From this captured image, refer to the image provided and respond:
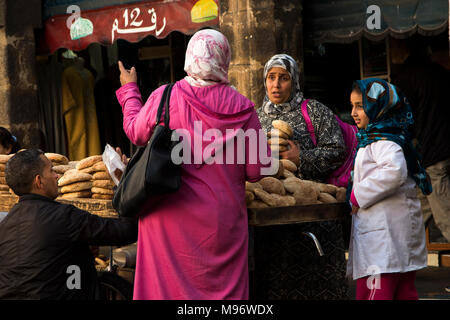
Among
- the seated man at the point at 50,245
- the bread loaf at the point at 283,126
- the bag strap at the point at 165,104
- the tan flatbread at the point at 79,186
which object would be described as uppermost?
the bag strap at the point at 165,104

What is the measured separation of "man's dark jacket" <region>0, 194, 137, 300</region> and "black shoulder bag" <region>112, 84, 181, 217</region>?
0.90 feet

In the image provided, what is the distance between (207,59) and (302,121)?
120 cm

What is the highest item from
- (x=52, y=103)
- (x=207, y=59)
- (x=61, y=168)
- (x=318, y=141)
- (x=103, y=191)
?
(x=52, y=103)

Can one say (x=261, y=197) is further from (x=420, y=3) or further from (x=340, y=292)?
(x=420, y=3)

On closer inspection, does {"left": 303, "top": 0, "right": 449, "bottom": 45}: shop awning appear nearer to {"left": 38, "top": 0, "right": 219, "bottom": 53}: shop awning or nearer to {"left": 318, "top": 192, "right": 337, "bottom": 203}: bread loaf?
{"left": 38, "top": 0, "right": 219, "bottom": 53}: shop awning

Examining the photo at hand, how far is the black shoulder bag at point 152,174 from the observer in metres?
3.30

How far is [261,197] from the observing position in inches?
146

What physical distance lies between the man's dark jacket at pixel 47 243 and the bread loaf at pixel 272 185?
0.69m

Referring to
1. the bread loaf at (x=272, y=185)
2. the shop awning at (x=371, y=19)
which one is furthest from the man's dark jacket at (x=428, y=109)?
the bread loaf at (x=272, y=185)

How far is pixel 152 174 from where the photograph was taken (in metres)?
3.29

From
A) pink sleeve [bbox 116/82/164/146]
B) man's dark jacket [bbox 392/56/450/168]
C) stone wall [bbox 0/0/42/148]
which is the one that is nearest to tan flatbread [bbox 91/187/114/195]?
pink sleeve [bbox 116/82/164/146]

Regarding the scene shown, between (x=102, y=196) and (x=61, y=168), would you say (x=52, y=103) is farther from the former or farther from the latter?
(x=102, y=196)

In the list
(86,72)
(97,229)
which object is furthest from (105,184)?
(86,72)

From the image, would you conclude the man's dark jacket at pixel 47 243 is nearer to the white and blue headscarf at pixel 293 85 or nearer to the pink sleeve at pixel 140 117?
the pink sleeve at pixel 140 117
